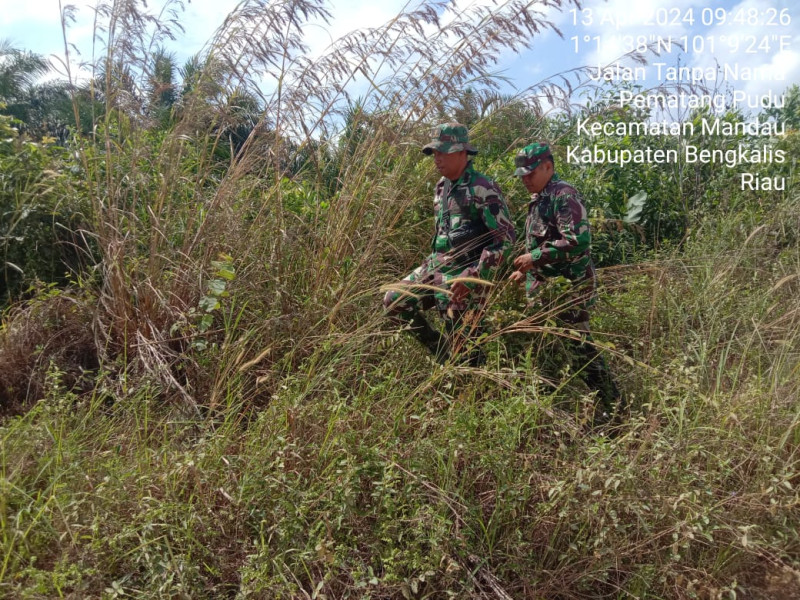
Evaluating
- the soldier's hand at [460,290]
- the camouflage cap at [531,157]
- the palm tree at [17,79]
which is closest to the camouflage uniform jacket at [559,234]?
the camouflage cap at [531,157]

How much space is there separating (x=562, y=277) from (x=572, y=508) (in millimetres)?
1294

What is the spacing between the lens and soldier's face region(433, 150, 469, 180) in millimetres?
3426

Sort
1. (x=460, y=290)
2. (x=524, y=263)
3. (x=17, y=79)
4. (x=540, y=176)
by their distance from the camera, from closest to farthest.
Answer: (x=460, y=290) < (x=524, y=263) < (x=540, y=176) < (x=17, y=79)

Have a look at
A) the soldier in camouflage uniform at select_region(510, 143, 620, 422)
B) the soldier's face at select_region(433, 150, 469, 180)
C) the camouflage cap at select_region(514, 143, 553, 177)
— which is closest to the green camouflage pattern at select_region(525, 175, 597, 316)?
the soldier in camouflage uniform at select_region(510, 143, 620, 422)

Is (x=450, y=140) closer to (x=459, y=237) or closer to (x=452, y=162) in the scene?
(x=452, y=162)

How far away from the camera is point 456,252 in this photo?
11.3ft

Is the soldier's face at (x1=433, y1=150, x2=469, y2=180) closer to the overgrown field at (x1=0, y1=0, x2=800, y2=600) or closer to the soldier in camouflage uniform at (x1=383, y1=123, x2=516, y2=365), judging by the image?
the soldier in camouflage uniform at (x1=383, y1=123, x2=516, y2=365)

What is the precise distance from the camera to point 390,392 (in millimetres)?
2811

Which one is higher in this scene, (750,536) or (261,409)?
(261,409)

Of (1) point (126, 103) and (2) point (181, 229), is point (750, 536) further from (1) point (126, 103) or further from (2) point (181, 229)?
(1) point (126, 103)

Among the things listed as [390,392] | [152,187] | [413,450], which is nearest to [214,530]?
[413,450]

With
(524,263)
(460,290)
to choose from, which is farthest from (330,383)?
(524,263)

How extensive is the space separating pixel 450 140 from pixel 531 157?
1.46 feet

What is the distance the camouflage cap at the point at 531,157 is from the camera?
3.42m
